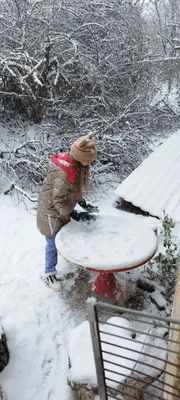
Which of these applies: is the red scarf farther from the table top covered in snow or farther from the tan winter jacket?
the table top covered in snow

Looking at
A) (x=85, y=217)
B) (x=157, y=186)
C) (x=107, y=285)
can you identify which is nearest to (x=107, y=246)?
(x=85, y=217)

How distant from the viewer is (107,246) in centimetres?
299

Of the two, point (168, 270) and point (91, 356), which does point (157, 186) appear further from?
point (91, 356)

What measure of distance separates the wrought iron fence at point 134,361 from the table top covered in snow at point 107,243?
1.72ft

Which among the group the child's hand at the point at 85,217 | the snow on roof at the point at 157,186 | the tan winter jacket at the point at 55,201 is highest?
the tan winter jacket at the point at 55,201

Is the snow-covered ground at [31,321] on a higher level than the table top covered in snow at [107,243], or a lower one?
lower

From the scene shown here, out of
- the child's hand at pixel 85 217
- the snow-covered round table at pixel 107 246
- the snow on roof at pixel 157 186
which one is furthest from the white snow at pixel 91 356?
the snow on roof at pixel 157 186

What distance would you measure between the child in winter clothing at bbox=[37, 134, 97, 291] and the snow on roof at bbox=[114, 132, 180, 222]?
54.7 inches

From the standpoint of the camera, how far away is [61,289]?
3570 millimetres

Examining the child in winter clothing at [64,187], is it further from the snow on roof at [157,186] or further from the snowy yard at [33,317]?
the snow on roof at [157,186]

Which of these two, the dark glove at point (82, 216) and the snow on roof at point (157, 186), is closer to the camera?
the dark glove at point (82, 216)

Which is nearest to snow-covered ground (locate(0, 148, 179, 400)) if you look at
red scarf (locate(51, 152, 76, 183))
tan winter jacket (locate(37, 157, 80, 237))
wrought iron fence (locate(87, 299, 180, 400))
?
wrought iron fence (locate(87, 299, 180, 400))

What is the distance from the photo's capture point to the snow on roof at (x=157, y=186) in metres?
4.36

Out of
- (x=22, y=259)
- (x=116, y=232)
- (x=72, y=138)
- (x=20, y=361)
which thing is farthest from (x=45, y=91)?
(x=20, y=361)
